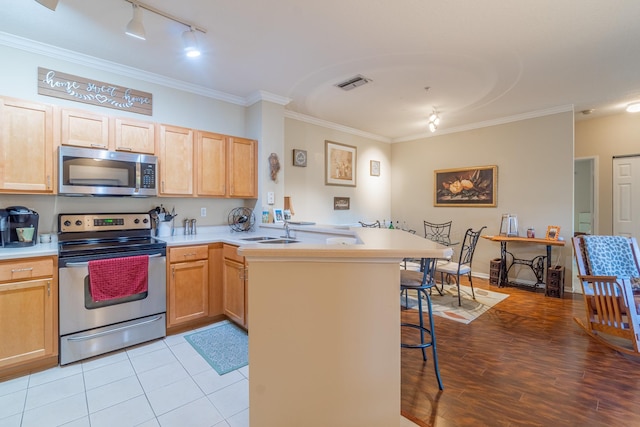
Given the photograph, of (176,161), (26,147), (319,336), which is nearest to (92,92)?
(26,147)

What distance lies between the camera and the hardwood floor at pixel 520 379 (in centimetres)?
171

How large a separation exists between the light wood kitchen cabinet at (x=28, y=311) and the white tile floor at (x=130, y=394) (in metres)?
0.18

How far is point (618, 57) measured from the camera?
109 inches

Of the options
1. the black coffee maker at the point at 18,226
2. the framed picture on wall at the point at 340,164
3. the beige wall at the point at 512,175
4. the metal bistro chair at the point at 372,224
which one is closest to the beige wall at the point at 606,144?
the beige wall at the point at 512,175

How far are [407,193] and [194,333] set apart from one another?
15.4ft

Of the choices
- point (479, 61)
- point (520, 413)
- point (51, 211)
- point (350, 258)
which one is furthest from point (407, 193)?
point (51, 211)

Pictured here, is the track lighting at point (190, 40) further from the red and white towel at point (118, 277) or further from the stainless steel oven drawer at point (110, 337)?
the stainless steel oven drawer at point (110, 337)

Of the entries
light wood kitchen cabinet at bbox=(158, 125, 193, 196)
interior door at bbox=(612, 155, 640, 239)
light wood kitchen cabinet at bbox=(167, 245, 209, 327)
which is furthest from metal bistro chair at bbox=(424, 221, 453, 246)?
light wood kitchen cabinet at bbox=(158, 125, 193, 196)

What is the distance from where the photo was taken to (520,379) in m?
2.07

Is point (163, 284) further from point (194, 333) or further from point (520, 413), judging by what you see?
point (520, 413)

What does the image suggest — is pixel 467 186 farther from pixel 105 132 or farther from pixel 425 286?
pixel 105 132

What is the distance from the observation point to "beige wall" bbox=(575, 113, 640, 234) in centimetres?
436

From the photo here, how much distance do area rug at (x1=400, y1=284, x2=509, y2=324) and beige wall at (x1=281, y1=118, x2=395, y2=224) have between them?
6.40ft

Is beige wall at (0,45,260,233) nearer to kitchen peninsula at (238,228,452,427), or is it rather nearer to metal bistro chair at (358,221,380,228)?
kitchen peninsula at (238,228,452,427)
